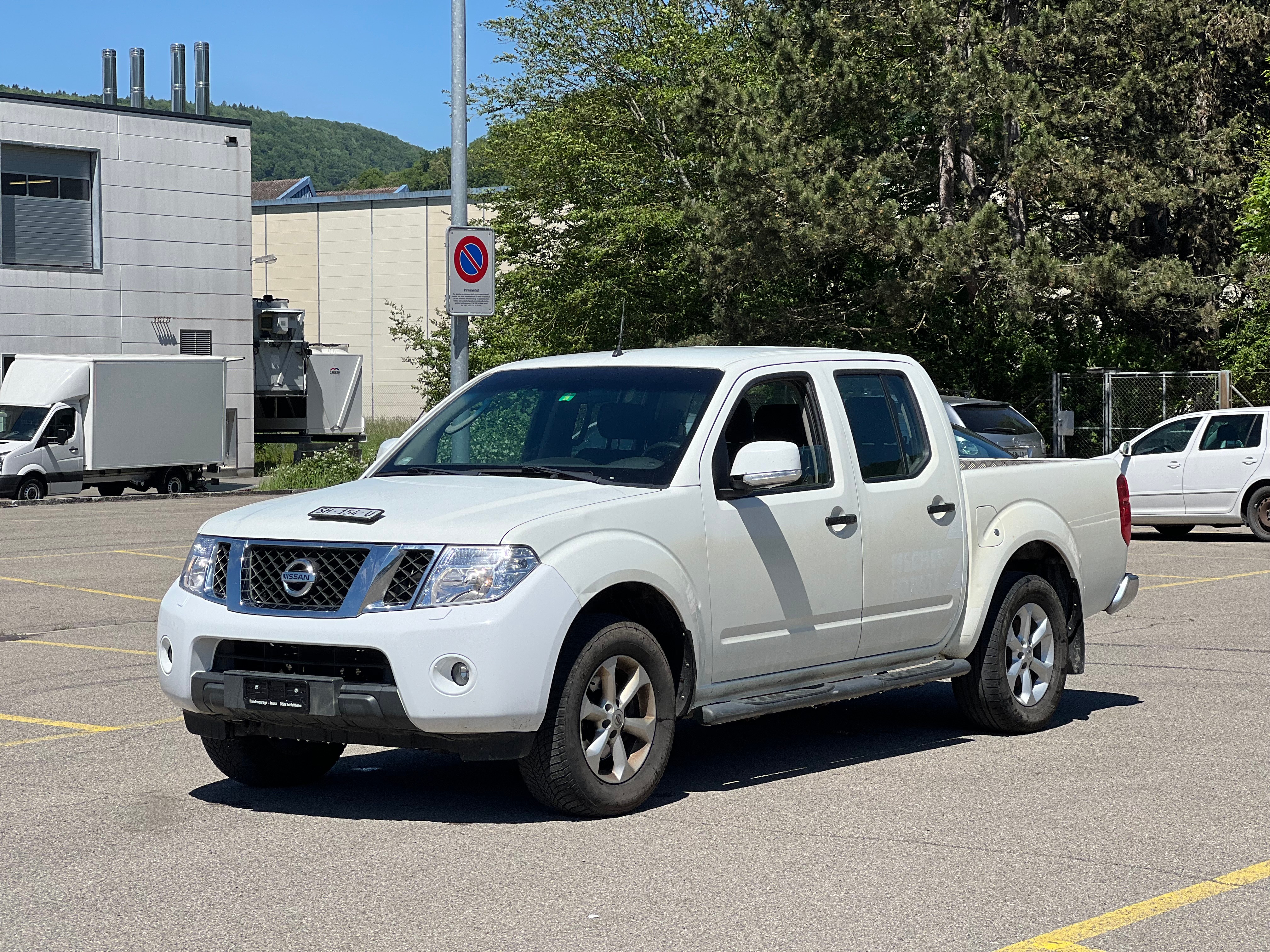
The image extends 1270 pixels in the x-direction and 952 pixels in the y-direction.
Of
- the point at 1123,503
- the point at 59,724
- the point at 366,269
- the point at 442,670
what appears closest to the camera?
the point at 442,670

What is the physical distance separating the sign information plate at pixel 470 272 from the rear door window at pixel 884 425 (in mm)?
7926

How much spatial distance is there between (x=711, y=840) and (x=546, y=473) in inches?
70.9

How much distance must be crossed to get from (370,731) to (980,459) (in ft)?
16.2

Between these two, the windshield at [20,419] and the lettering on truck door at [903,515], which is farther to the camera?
the windshield at [20,419]

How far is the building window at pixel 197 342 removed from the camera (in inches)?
1868

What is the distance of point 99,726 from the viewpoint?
356 inches

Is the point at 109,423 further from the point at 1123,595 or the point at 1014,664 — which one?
the point at 1014,664

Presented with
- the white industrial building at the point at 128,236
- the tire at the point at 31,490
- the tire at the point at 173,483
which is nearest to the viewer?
the tire at the point at 31,490

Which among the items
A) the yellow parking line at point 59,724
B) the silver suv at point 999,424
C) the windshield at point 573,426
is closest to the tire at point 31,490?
the silver suv at point 999,424

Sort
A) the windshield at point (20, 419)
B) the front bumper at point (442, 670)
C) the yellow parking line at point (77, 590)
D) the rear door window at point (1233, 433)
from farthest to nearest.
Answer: the windshield at point (20, 419), the rear door window at point (1233, 433), the yellow parking line at point (77, 590), the front bumper at point (442, 670)

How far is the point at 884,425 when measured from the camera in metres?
8.27

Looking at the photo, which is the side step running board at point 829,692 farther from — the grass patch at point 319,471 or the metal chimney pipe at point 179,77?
the metal chimney pipe at point 179,77

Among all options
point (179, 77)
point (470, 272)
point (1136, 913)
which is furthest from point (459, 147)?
point (179, 77)

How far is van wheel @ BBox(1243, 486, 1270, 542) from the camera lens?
71.1 ft
